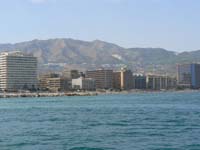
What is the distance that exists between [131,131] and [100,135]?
12.2 feet

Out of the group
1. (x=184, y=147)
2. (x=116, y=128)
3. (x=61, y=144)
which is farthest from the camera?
(x=116, y=128)

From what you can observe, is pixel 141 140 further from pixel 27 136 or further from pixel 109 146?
pixel 27 136

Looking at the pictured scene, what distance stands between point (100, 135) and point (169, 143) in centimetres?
726

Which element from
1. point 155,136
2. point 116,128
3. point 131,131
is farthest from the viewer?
point 116,128

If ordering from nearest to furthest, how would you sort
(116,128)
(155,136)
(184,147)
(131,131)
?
1. (184,147)
2. (155,136)
3. (131,131)
4. (116,128)

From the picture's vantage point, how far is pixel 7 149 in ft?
113

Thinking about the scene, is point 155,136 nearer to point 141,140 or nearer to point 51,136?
point 141,140

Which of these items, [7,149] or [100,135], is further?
[100,135]

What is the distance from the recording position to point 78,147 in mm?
34219

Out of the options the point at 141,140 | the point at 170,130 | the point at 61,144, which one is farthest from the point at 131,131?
the point at 61,144

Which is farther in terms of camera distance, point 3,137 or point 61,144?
point 3,137

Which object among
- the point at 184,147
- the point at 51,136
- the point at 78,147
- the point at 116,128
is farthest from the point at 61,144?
the point at 116,128

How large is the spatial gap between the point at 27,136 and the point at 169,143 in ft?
39.5

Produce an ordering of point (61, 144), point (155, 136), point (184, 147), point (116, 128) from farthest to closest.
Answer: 1. point (116, 128)
2. point (155, 136)
3. point (61, 144)
4. point (184, 147)
